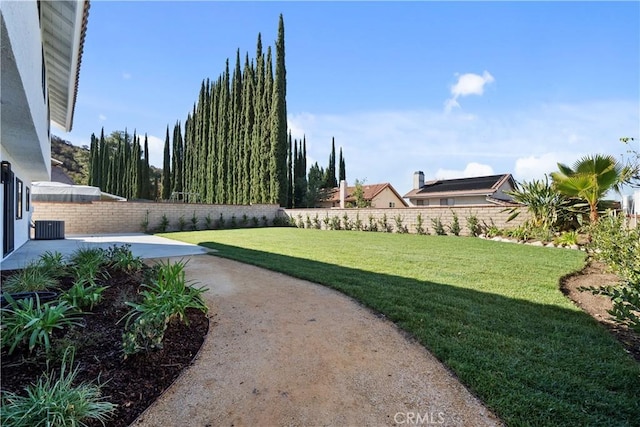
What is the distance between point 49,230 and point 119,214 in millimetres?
4234

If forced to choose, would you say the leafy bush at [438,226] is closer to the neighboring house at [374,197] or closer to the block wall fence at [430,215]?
the block wall fence at [430,215]

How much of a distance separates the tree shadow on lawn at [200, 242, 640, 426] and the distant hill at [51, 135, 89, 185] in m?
50.2

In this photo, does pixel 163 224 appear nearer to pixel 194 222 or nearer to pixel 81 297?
pixel 194 222

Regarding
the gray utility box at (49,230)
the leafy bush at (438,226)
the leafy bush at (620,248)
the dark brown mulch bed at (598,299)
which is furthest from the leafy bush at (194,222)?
the leafy bush at (620,248)

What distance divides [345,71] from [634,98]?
9104mm

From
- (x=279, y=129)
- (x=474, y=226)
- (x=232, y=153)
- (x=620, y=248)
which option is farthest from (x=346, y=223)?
(x=232, y=153)

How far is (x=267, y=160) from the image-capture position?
25703 millimetres

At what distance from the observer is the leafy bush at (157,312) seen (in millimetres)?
2737

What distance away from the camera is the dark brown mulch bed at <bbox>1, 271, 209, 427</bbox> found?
7.34 ft

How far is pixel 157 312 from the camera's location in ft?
10.2

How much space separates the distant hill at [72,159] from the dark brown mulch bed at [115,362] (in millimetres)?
48746

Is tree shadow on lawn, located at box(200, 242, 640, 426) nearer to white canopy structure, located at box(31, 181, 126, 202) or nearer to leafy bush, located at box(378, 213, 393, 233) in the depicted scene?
leafy bush, located at box(378, 213, 393, 233)

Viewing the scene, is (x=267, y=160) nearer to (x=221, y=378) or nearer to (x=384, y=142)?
(x=384, y=142)

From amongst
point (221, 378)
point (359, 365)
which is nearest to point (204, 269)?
point (221, 378)
